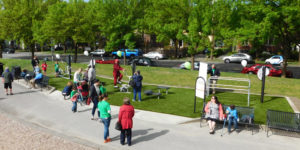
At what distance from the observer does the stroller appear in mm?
13180

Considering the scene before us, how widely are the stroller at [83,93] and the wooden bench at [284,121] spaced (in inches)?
331

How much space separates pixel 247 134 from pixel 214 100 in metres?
1.79

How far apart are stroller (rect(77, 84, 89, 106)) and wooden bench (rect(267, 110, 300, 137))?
8420mm

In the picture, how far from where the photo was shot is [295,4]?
21312 mm

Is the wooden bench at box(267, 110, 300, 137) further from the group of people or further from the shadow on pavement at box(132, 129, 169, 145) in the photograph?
the shadow on pavement at box(132, 129, 169, 145)

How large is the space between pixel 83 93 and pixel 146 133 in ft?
15.8

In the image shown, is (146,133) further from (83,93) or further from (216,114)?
(83,93)

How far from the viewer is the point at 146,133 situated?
32.8ft

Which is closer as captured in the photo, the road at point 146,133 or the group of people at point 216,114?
the road at point 146,133

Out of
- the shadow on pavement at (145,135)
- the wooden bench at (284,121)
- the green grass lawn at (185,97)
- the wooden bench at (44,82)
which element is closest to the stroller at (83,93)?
the green grass lawn at (185,97)

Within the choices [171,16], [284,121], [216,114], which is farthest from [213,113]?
[171,16]

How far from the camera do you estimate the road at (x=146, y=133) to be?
8.89 m

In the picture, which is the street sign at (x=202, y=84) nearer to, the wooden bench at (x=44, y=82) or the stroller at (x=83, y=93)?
the stroller at (x=83, y=93)

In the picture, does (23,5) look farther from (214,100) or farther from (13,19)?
(214,100)
